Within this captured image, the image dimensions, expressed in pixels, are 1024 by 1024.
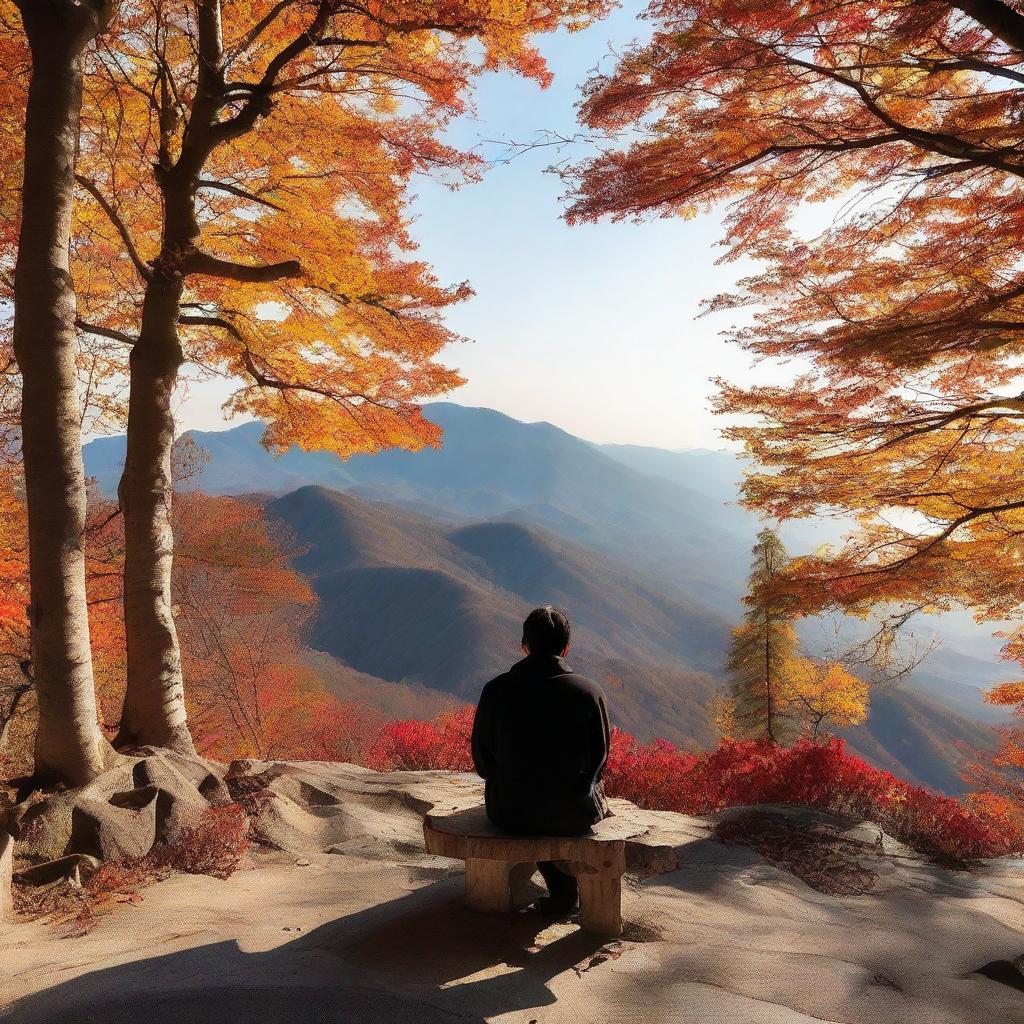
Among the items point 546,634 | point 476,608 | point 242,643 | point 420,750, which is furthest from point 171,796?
point 476,608

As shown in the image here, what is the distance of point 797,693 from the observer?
21.8 m

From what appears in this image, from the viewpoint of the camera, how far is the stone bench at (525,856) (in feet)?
9.97

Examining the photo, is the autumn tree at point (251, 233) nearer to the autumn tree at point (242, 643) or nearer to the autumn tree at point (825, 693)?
the autumn tree at point (242, 643)

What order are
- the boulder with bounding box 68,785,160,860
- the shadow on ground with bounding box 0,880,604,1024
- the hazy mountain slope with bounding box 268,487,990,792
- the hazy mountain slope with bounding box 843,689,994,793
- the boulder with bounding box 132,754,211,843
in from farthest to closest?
the hazy mountain slope with bounding box 268,487,990,792 → the hazy mountain slope with bounding box 843,689,994,793 → the boulder with bounding box 132,754,211,843 → the boulder with bounding box 68,785,160,860 → the shadow on ground with bounding box 0,880,604,1024

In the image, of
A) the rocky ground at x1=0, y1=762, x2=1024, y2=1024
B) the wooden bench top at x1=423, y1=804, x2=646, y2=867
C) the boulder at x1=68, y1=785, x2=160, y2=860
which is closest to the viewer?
the rocky ground at x1=0, y1=762, x2=1024, y2=1024

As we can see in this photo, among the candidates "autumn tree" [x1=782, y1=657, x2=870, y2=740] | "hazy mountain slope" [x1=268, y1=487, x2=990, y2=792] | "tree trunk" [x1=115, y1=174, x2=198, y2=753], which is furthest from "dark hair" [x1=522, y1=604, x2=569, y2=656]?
"hazy mountain slope" [x1=268, y1=487, x2=990, y2=792]

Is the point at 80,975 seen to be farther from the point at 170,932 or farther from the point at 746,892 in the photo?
the point at 746,892

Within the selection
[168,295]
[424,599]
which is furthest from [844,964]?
[424,599]

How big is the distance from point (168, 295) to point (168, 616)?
3.22 metres

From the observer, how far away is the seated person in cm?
309

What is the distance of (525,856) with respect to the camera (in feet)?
9.98

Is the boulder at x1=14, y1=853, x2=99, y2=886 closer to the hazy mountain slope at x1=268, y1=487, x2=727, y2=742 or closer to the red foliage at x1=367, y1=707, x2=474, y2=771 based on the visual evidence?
the red foliage at x1=367, y1=707, x2=474, y2=771

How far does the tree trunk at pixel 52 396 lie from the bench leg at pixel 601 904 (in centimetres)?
372

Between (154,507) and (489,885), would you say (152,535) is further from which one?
(489,885)
